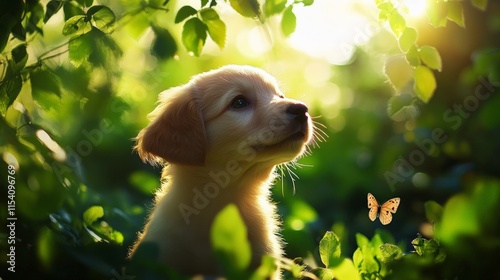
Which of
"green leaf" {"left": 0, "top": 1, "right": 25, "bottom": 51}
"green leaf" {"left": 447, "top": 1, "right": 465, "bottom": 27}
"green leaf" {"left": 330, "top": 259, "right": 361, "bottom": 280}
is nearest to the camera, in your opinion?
"green leaf" {"left": 330, "top": 259, "right": 361, "bottom": 280}

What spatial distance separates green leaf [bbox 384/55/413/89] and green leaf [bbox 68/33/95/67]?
1161 millimetres

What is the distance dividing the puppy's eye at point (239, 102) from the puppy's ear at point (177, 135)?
21 centimetres

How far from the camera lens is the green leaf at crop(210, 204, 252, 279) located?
1162 mm

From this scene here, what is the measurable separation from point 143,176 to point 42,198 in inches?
173

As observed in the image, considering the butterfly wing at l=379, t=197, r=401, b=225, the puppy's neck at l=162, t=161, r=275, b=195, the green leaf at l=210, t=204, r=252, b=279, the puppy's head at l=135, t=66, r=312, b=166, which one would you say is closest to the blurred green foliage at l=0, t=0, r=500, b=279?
the green leaf at l=210, t=204, r=252, b=279

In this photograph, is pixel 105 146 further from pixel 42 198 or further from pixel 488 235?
pixel 488 235

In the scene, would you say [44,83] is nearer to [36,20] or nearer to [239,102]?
[36,20]

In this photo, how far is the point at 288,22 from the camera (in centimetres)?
236

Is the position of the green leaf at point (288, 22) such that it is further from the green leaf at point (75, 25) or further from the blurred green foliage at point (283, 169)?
the green leaf at point (75, 25)

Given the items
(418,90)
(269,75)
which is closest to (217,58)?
(269,75)

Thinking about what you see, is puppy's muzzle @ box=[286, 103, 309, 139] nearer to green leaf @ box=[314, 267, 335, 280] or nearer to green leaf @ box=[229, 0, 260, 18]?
green leaf @ box=[229, 0, 260, 18]

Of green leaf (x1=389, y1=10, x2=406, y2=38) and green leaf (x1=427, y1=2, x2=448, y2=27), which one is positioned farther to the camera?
green leaf (x1=389, y1=10, x2=406, y2=38)

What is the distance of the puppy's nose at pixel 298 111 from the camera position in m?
3.23

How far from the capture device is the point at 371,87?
11.4 m
